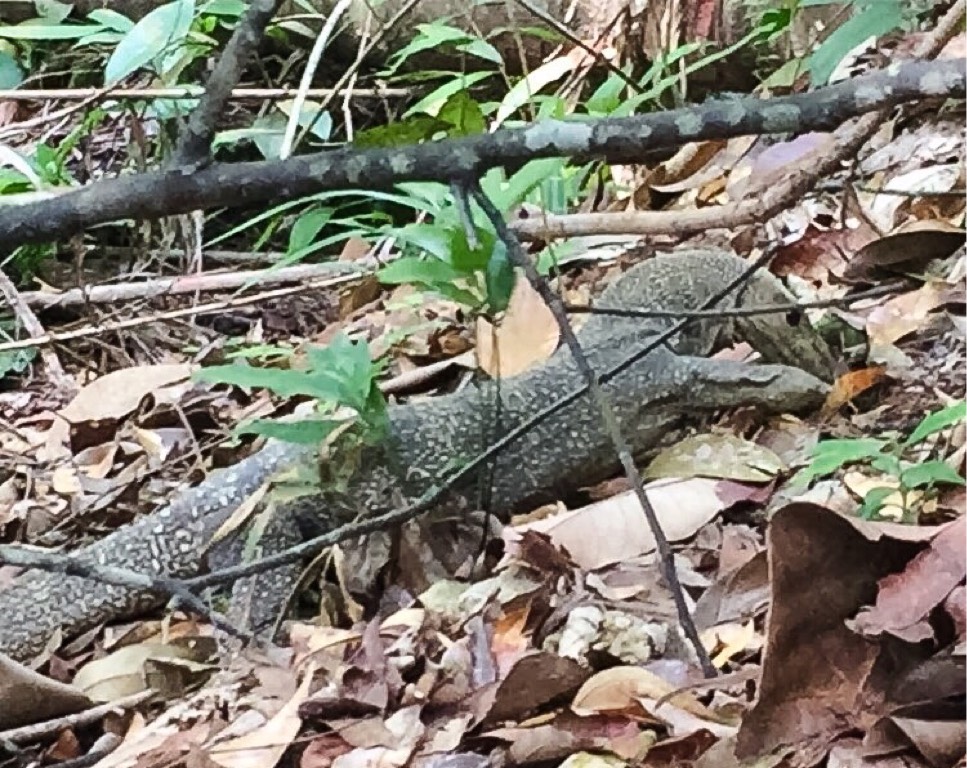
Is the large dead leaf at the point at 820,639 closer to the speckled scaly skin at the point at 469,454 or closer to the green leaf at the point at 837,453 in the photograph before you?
the green leaf at the point at 837,453

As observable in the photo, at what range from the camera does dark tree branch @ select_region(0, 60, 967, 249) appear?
1135 mm

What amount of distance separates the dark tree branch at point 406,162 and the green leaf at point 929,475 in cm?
75

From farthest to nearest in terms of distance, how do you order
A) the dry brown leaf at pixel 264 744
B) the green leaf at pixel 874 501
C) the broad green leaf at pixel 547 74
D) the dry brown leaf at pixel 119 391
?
1. the broad green leaf at pixel 547 74
2. the dry brown leaf at pixel 119 391
3. the green leaf at pixel 874 501
4. the dry brown leaf at pixel 264 744

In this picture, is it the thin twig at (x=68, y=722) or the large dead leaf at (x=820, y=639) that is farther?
the thin twig at (x=68, y=722)

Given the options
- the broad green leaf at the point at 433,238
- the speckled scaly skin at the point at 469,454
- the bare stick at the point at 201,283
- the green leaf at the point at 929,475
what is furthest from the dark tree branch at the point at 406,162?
the bare stick at the point at 201,283

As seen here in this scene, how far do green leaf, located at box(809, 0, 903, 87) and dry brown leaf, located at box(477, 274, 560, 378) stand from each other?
4.05 feet

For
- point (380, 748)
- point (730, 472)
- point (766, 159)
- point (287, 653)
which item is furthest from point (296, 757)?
point (766, 159)

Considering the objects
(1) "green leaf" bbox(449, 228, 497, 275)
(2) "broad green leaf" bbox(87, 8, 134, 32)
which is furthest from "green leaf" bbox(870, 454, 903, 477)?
(2) "broad green leaf" bbox(87, 8, 134, 32)

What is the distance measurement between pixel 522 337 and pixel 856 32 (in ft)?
4.49

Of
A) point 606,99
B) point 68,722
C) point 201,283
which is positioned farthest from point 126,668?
point 606,99

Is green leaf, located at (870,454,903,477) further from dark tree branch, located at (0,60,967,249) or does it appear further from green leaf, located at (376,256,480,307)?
dark tree branch, located at (0,60,967,249)

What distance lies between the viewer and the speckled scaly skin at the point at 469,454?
8.82 feet

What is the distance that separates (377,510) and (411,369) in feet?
2.44

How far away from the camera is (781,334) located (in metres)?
2.94
